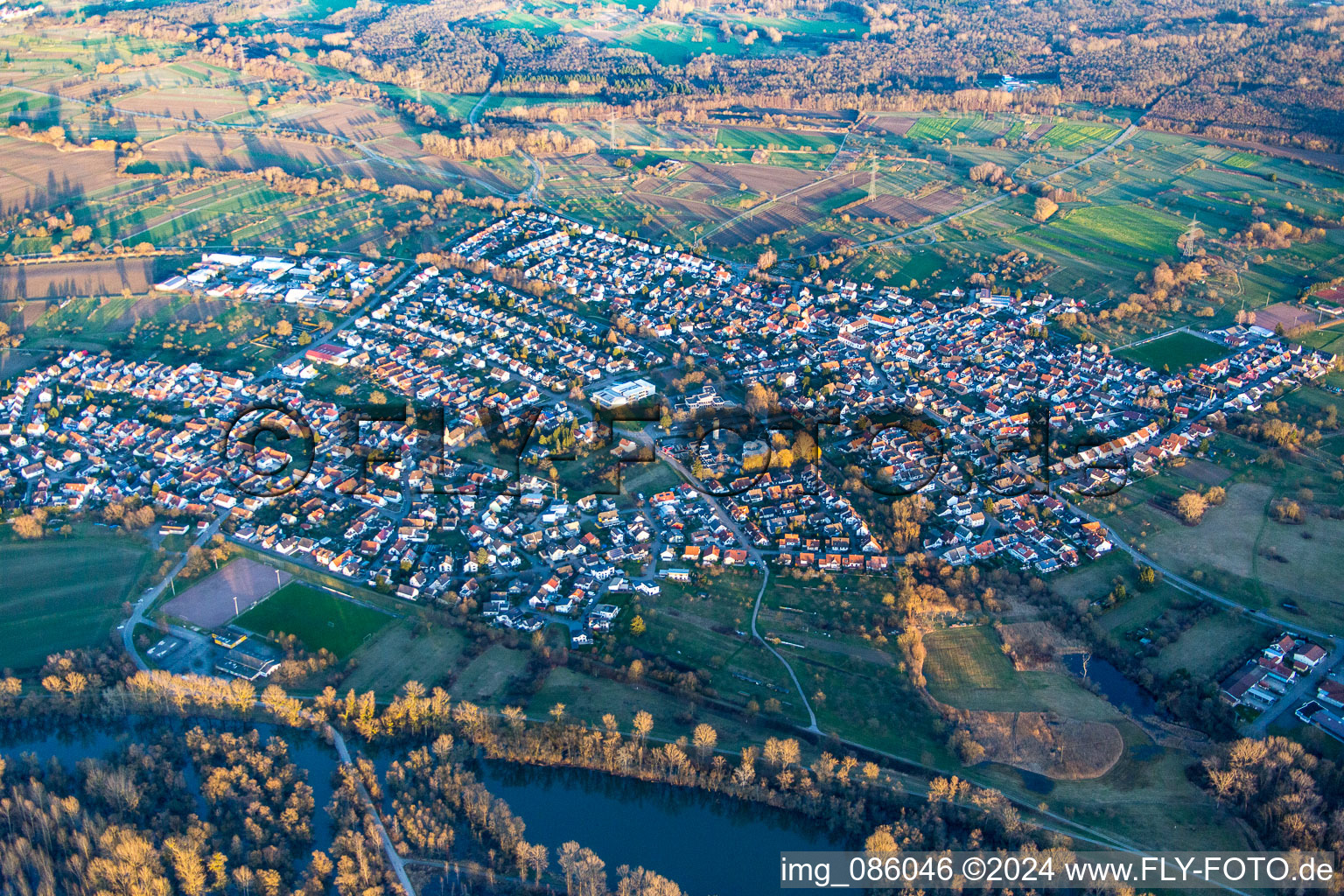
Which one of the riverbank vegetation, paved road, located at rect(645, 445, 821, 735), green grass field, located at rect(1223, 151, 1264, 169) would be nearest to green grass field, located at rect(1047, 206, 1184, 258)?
green grass field, located at rect(1223, 151, 1264, 169)

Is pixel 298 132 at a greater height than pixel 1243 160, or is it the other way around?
pixel 298 132

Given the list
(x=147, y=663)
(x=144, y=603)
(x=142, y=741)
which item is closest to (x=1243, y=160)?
(x=144, y=603)

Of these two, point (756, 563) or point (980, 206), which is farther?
point (980, 206)

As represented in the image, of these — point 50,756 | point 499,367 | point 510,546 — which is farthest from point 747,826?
point 499,367

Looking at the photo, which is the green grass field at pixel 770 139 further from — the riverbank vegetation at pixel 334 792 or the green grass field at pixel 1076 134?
the riverbank vegetation at pixel 334 792

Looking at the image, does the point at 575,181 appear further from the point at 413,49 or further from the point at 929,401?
the point at 413,49

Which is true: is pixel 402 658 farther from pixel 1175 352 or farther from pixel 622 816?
pixel 1175 352
